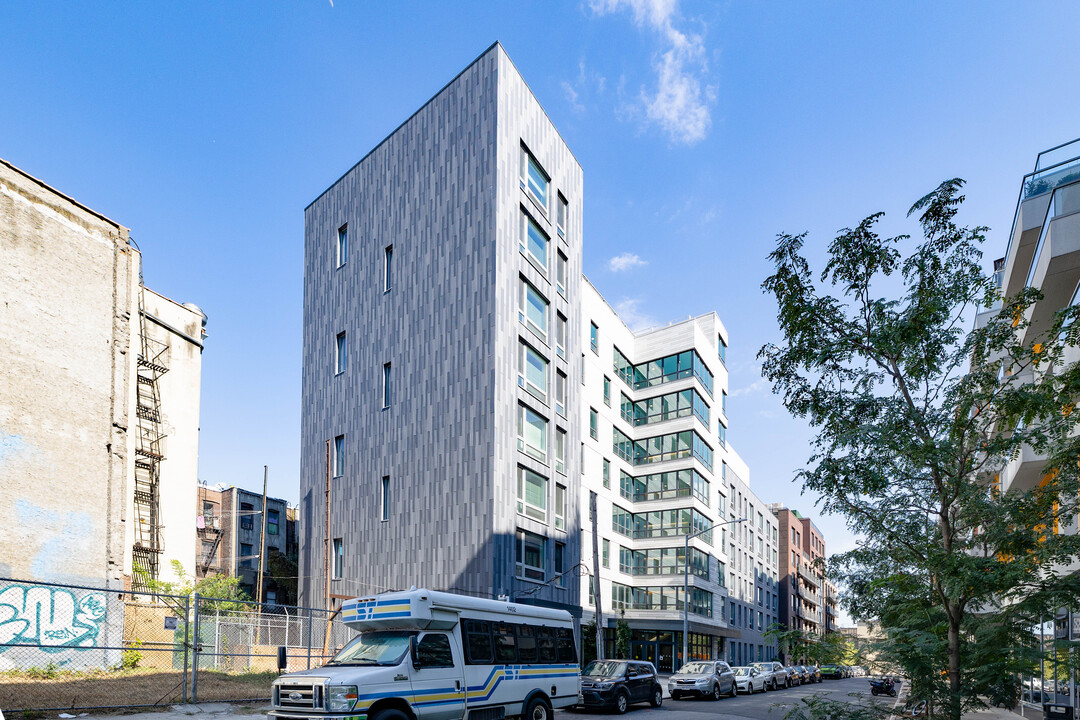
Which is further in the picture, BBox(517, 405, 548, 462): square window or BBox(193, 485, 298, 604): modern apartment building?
BBox(193, 485, 298, 604): modern apartment building

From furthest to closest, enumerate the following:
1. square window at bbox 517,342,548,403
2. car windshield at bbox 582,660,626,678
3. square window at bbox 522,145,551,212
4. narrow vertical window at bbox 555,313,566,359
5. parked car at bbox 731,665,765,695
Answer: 1. narrow vertical window at bbox 555,313,566,359
2. parked car at bbox 731,665,765,695
3. square window at bbox 522,145,551,212
4. square window at bbox 517,342,548,403
5. car windshield at bbox 582,660,626,678

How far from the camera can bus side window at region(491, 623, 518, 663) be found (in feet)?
50.1

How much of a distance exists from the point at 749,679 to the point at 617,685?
16710 mm

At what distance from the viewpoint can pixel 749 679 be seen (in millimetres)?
36812

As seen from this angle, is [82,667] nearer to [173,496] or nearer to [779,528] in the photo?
[173,496]

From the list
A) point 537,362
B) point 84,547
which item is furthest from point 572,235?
point 84,547

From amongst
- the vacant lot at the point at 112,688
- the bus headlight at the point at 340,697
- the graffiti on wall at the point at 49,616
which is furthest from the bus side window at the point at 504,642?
the graffiti on wall at the point at 49,616

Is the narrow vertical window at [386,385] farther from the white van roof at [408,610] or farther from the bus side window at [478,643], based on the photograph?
the white van roof at [408,610]

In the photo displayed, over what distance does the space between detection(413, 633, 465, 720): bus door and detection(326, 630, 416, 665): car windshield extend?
30 cm

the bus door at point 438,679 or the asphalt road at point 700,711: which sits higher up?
the bus door at point 438,679

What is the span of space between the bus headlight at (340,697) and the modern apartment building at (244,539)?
40.7 m

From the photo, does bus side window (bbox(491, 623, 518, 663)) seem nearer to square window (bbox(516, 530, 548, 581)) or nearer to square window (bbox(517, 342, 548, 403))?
square window (bbox(516, 530, 548, 581))

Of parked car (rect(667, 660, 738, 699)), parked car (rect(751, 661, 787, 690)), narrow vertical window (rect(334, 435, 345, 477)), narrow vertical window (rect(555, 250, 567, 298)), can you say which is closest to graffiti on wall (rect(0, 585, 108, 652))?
narrow vertical window (rect(334, 435, 345, 477))

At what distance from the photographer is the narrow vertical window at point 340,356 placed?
38.1 metres
